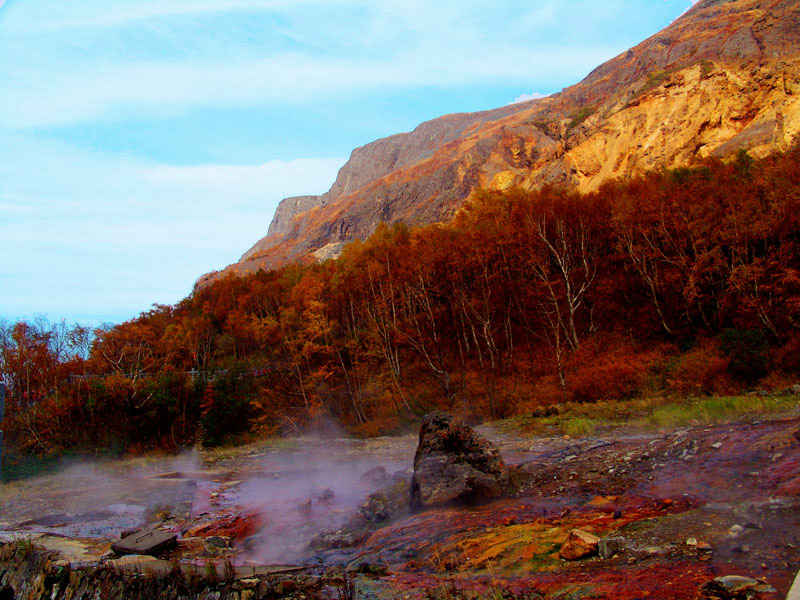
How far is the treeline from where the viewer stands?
23.8 meters

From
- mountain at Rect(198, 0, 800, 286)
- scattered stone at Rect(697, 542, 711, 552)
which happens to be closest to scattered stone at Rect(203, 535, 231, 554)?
scattered stone at Rect(697, 542, 711, 552)

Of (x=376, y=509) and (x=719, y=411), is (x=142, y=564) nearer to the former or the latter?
(x=376, y=509)

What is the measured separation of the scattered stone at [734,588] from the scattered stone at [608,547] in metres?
1.23

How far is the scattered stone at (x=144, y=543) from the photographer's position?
304 inches

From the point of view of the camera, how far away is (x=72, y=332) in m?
47.4

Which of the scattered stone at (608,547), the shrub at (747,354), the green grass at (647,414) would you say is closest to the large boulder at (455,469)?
the scattered stone at (608,547)

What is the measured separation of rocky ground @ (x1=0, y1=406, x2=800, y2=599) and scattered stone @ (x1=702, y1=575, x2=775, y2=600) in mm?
12

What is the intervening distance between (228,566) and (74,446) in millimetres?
26772

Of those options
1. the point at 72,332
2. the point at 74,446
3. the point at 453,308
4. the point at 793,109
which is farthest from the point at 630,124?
the point at 72,332

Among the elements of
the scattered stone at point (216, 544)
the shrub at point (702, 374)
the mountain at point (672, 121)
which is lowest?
the shrub at point (702, 374)

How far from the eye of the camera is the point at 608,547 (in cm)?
550

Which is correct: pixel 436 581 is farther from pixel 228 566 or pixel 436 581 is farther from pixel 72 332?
pixel 72 332

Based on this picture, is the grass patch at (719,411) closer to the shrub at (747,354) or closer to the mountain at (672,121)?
the shrub at (747,354)

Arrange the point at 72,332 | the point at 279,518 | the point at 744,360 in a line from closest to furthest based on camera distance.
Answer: the point at 279,518
the point at 744,360
the point at 72,332
